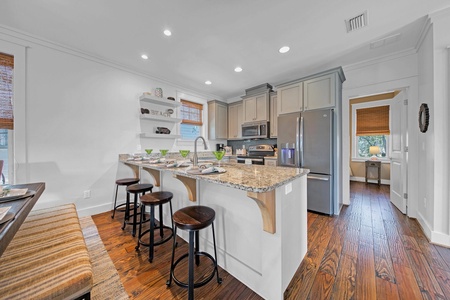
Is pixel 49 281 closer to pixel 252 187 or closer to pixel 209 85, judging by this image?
pixel 252 187

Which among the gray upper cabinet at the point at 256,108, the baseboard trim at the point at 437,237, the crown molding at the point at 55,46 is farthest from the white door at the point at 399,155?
the crown molding at the point at 55,46

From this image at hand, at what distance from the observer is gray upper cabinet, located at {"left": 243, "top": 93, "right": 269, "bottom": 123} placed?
408 centimetres

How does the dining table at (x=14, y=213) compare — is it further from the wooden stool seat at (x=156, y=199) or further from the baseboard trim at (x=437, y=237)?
the baseboard trim at (x=437, y=237)

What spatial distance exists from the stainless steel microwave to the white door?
2.42 m

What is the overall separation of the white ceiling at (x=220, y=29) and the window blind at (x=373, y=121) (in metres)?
2.99

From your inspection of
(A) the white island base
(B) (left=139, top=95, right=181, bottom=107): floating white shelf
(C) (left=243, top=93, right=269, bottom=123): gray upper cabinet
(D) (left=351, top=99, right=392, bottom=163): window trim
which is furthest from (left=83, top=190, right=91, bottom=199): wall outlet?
(D) (left=351, top=99, right=392, bottom=163): window trim

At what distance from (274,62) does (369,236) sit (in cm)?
306

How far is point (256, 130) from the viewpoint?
13.8 feet

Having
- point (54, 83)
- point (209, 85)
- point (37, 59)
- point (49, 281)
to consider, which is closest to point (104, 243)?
point (49, 281)

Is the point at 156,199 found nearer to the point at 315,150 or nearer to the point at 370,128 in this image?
the point at 315,150

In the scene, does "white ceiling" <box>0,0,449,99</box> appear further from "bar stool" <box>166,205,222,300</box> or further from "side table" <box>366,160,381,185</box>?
"side table" <box>366,160,381,185</box>

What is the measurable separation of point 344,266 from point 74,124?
407cm

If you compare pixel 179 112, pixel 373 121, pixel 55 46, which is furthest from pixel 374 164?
pixel 55 46

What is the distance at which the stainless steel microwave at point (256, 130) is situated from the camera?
13.4ft
